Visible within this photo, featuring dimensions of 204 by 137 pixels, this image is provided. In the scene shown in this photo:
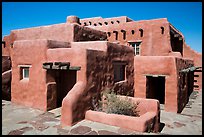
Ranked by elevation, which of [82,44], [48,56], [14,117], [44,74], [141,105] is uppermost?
[82,44]

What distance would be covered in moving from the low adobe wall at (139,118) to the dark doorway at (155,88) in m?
4.30

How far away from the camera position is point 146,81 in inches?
454

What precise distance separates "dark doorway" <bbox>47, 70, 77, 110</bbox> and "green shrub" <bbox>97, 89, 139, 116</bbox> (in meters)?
1.90

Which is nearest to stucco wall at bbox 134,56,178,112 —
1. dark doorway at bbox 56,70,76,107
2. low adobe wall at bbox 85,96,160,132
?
low adobe wall at bbox 85,96,160,132

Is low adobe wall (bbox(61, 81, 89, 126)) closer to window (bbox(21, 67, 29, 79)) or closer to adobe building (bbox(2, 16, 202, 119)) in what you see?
adobe building (bbox(2, 16, 202, 119))

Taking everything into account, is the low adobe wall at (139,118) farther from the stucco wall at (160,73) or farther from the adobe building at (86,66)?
the stucco wall at (160,73)

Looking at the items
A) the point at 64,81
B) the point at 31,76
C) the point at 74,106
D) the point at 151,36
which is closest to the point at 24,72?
the point at 31,76

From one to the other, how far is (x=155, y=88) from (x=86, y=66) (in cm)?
770

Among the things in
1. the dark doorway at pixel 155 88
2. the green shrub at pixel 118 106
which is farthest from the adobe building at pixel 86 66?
the green shrub at pixel 118 106

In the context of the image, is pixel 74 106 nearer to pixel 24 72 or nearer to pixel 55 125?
pixel 55 125

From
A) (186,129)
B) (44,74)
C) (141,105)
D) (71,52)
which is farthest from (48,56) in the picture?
(186,129)

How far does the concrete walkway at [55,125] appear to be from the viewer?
19.3 ft

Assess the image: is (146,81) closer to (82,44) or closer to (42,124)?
(82,44)

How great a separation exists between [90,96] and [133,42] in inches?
340
